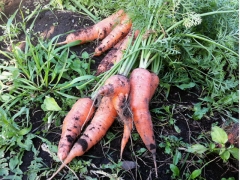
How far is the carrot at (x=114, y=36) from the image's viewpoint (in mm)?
2461

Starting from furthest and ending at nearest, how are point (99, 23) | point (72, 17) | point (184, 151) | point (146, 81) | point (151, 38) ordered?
point (72, 17), point (99, 23), point (151, 38), point (146, 81), point (184, 151)

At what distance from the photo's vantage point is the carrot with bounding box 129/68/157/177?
1896 mm

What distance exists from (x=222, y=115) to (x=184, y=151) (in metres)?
0.41

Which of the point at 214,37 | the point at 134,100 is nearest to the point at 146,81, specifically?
the point at 134,100

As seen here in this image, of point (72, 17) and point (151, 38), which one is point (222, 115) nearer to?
point (151, 38)

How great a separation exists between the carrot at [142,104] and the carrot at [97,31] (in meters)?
0.61

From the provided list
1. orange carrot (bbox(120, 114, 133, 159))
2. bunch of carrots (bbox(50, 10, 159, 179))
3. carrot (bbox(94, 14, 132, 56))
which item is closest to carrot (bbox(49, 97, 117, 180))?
bunch of carrots (bbox(50, 10, 159, 179))

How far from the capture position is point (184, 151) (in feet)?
6.19

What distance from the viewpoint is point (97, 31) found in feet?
8.40

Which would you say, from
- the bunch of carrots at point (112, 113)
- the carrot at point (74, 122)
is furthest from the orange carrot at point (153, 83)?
the carrot at point (74, 122)

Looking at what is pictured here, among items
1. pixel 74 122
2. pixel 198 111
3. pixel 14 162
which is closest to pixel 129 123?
pixel 74 122

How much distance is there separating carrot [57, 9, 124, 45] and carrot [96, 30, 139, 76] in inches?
9.4

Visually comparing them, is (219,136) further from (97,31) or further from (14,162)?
(97,31)

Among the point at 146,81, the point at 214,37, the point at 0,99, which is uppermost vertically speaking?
the point at 214,37
